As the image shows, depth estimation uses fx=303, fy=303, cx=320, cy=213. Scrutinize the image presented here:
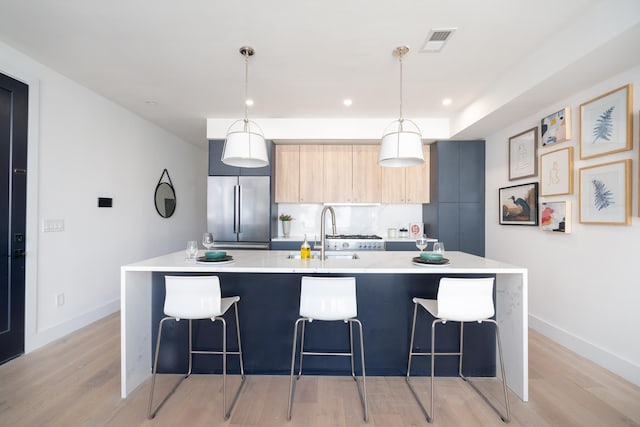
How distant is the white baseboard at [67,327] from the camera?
271 centimetres

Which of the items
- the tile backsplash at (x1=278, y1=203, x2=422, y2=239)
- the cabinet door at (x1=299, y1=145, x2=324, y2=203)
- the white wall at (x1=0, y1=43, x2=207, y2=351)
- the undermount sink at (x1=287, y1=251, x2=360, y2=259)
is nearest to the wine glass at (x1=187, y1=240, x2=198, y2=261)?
the undermount sink at (x1=287, y1=251, x2=360, y2=259)

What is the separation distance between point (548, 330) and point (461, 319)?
2.02m

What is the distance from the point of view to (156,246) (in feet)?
15.3

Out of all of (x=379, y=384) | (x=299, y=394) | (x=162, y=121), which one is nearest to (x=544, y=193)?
(x=379, y=384)

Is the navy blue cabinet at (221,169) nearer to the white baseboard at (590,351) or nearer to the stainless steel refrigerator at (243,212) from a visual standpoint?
the stainless steel refrigerator at (243,212)

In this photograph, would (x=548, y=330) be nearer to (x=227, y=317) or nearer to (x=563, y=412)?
(x=563, y=412)

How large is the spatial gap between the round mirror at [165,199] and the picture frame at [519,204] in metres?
4.93

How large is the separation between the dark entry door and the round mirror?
206 cm

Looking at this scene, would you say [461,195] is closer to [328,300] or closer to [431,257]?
[431,257]

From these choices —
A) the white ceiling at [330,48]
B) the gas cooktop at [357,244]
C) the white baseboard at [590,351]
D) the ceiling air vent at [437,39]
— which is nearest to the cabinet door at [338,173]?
the gas cooktop at [357,244]

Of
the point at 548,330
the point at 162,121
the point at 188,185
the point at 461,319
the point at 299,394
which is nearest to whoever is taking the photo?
the point at 461,319

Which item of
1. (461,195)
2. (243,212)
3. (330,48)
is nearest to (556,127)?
(461,195)

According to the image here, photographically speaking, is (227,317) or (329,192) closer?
(227,317)

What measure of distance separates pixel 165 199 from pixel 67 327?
230cm
